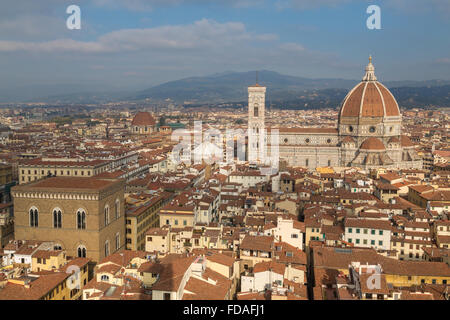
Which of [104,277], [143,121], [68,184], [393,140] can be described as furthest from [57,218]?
[143,121]

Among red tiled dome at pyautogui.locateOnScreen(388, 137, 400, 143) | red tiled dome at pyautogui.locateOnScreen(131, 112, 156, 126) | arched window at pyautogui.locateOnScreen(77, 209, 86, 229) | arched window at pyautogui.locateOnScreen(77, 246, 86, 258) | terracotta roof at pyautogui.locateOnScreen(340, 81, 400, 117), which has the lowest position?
arched window at pyautogui.locateOnScreen(77, 246, 86, 258)

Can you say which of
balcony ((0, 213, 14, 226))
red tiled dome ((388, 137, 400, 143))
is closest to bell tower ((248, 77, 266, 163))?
red tiled dome ((388, 137, 400, 143))

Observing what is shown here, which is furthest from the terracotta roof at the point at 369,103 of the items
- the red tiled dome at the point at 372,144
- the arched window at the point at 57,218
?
the arched window at the point at 57,218

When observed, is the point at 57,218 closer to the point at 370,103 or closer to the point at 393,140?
the point at 393,140

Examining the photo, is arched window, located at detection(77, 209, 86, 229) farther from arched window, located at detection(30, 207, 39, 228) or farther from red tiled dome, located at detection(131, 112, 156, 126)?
red tiled dome, located at detection(131, 112, 156, 126)
